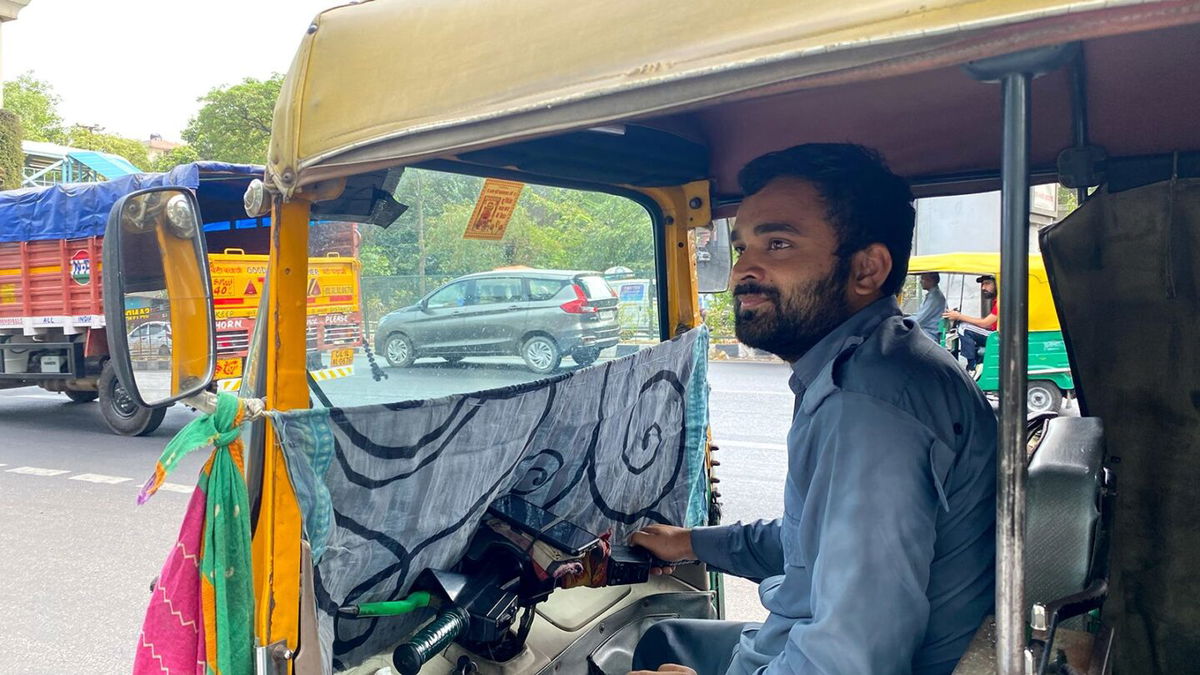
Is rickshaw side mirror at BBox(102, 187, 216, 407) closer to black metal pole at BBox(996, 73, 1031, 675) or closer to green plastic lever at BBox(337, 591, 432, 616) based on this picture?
green plastic lever at BBox(337, 591, 432, 616)

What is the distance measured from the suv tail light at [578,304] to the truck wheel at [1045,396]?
7583mm

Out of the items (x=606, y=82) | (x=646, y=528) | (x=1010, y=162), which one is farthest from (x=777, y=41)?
(x=646, y=528)

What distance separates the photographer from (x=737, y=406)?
37.5 feet

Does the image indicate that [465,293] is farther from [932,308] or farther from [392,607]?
[932,308]

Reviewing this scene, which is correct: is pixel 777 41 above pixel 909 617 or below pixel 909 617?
above

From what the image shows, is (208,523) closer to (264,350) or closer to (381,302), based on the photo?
(264,350)

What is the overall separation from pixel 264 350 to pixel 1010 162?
123 centimetres

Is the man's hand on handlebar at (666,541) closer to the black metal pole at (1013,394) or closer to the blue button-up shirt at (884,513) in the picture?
the blue button-up shirt at (884,513)

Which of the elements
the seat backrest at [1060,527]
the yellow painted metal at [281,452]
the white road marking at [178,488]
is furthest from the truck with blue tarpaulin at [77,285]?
the seat backrest at [1060,527]

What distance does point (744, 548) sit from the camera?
233 cm

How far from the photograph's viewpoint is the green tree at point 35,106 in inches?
1645

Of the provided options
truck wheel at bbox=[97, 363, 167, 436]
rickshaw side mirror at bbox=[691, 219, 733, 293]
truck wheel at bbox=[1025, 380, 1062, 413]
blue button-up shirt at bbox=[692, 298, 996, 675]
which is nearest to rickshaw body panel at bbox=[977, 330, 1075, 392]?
truck wheel at bbox=[1025, 380, 1062, 413]

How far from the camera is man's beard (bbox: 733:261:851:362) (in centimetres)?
181

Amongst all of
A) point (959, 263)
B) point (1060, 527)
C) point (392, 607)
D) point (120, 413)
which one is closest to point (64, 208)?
point (120, 413)
